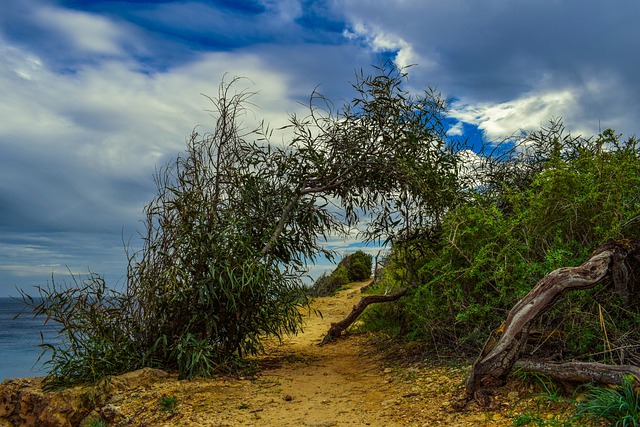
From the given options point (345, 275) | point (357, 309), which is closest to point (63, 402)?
point (357, 309)

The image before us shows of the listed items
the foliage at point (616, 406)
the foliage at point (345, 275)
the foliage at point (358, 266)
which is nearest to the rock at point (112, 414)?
the foliage at point (616, 406)

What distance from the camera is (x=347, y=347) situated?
9555mm

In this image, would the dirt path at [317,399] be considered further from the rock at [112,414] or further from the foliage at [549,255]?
the foliage at [549,255]

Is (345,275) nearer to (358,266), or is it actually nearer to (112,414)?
(358,266)

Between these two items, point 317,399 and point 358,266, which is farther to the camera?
point 358,266

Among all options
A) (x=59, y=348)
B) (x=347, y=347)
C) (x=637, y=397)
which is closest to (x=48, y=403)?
(x=59, y=348)

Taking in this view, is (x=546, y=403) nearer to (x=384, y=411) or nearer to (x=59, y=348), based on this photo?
→ (x=384, y=411)

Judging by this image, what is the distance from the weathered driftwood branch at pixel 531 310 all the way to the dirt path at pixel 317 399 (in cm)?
26

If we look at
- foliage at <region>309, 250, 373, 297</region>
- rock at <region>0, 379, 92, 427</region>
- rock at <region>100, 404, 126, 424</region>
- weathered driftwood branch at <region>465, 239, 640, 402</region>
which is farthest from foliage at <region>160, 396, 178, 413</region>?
foliage at <region>309, 250, 373, 297</region>

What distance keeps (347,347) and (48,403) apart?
4.90 m

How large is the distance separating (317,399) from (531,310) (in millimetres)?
2767

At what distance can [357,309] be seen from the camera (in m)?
9.64

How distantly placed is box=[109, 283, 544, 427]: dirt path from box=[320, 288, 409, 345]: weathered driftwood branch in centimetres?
116

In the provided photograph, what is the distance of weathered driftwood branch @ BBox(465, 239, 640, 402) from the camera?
484 centimetres
